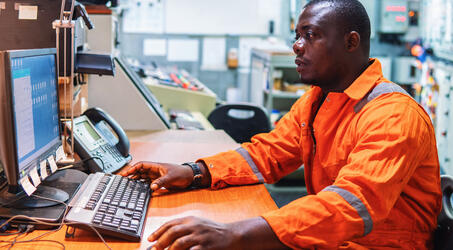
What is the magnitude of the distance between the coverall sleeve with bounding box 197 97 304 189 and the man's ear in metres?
0.38

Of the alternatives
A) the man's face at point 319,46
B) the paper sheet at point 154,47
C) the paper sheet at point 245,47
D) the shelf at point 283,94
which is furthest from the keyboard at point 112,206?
the paper sheet at point 245,47

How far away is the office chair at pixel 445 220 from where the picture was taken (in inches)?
49.9

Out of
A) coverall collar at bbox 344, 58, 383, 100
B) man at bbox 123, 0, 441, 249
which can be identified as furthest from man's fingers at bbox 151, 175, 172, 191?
coverall collar at bbox 344, 58, 383, 100

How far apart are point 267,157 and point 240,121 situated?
1.64 m

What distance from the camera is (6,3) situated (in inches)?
71.9

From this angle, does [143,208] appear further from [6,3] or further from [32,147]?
[6,3]

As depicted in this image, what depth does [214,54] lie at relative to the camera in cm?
606

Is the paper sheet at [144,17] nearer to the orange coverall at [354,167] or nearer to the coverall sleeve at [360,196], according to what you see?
the orange coverall at [354,167]

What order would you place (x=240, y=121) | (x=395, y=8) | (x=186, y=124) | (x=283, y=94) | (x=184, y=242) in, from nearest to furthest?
(x=184, y=242), (x=186, y=124), (x=240, y=121), (x=283, y=94), (x=395, y=8)

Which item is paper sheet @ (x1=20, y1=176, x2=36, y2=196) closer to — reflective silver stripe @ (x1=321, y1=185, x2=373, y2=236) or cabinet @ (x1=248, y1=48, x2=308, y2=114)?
reflective silver stripe @ (x1=321, y1=185, x2=373, y2=236)

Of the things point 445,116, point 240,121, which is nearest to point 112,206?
point 240,121

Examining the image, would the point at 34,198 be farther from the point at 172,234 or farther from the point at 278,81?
the point at 278,81

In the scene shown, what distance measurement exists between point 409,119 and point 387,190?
192mm

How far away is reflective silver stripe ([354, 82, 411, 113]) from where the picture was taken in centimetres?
133
